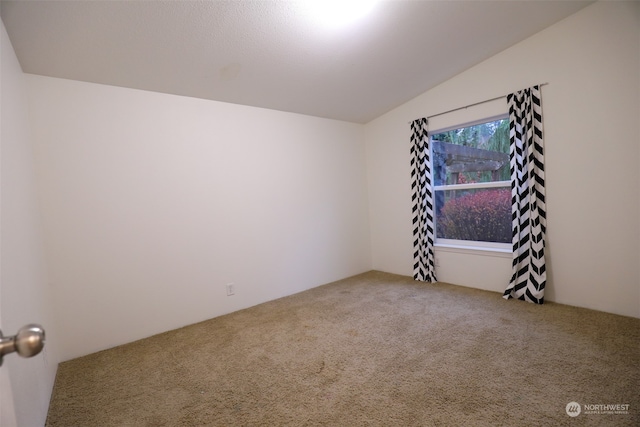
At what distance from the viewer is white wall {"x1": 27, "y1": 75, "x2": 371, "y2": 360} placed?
2105 mm

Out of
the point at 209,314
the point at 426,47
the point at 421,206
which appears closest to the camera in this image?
the point at 426,47

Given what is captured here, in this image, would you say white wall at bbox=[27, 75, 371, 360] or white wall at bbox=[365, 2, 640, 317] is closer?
white wall at bbox=[27, 75, 371, 360]

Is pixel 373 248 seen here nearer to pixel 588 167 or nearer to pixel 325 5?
pixel 588 167

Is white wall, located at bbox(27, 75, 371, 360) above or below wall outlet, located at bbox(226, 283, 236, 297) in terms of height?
above

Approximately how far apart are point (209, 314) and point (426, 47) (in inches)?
126

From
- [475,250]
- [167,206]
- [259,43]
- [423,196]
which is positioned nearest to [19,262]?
[167,206]

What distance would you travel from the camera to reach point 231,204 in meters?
2.91

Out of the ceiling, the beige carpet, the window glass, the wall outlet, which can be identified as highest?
the ceiling

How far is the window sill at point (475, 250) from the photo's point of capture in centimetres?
299

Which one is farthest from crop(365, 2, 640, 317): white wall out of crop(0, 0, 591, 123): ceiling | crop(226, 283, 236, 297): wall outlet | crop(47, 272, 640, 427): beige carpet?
crop(226, 283, 236, 297): wall outlet

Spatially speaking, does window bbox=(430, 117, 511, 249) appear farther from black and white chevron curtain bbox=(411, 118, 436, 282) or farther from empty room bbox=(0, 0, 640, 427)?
black and white chevron curtain bbox=(411, 118, 436, 282)

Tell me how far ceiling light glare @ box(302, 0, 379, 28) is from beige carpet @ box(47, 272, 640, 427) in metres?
2.37

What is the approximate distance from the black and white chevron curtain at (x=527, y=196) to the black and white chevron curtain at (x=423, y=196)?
2.90ft

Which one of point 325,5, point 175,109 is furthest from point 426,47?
point 175,109
